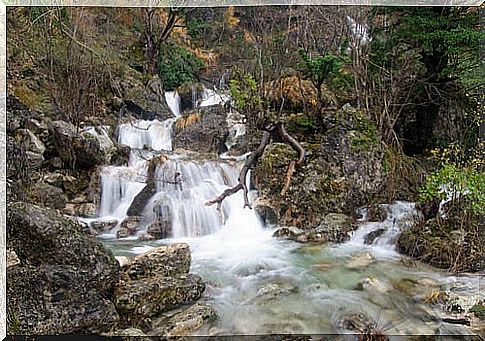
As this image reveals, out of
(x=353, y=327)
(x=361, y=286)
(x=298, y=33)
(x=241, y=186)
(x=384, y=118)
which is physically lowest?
(x=353, y=327)

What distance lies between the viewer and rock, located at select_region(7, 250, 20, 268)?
8.29 feet

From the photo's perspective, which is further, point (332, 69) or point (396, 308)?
point (332, 69)

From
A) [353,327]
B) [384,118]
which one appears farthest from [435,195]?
[353,327]

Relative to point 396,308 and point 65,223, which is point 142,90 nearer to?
point 65,223

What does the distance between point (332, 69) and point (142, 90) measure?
1.10 metres

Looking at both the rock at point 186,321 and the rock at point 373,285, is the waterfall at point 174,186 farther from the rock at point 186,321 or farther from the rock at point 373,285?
the rock at point 373,285

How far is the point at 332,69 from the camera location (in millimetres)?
→ 2908

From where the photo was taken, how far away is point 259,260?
2.77 metres

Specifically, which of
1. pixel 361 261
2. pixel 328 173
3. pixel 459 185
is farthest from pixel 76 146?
pixel 459 185

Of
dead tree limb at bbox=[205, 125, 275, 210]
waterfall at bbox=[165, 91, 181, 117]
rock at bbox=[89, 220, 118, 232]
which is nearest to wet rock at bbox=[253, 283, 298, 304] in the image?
dead tree limb at bbox=[205, 125, 275, 210]

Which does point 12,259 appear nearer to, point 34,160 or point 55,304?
point 55,304

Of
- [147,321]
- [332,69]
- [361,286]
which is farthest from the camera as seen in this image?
[332,69]

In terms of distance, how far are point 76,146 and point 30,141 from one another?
0.24 meters

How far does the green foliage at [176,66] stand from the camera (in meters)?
2.90
